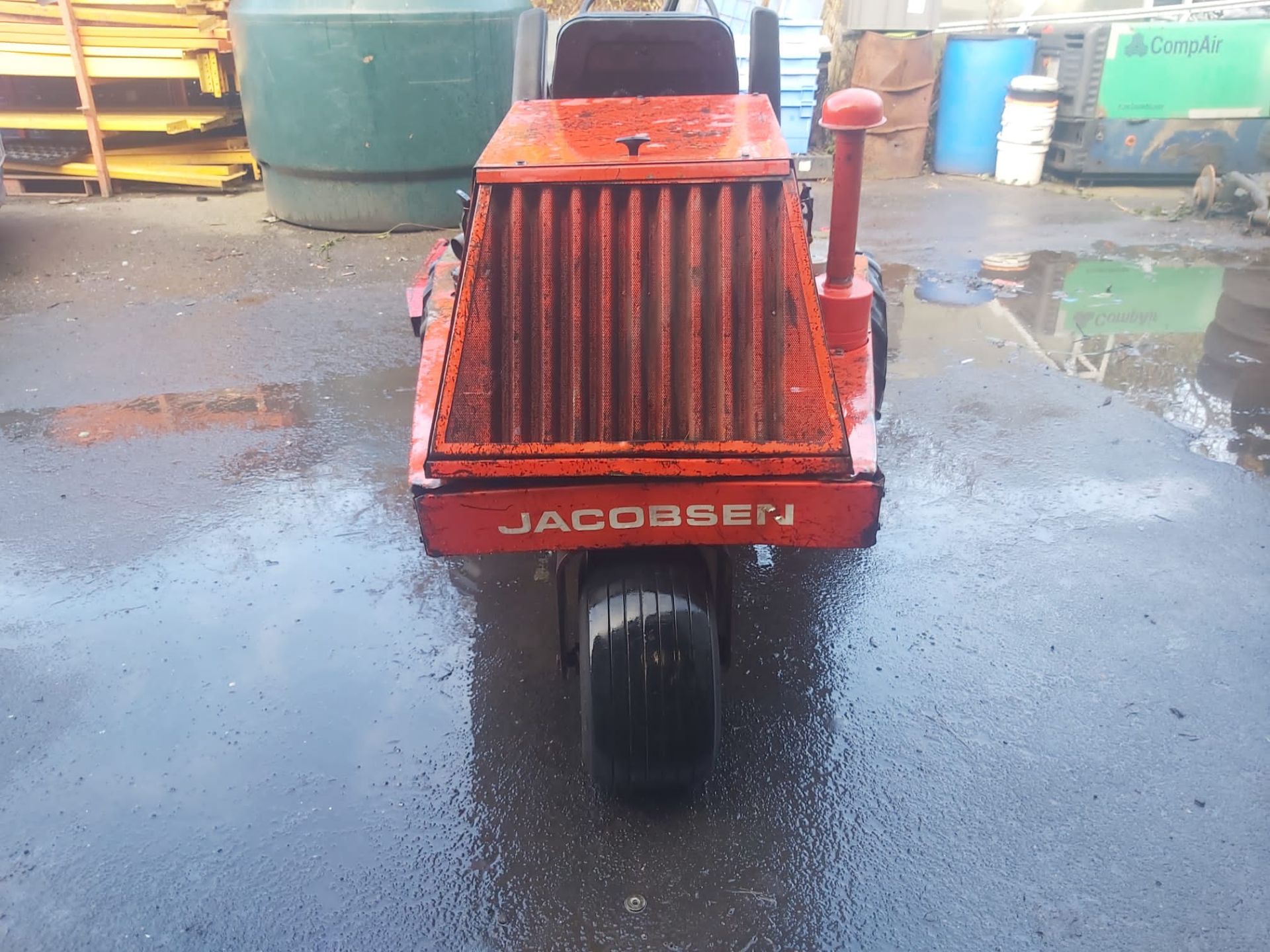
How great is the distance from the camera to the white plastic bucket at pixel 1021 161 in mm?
9625

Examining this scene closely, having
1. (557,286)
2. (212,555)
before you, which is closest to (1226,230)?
(557,286)

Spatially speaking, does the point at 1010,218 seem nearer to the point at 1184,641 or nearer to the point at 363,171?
the point at 363,171

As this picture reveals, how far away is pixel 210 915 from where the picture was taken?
2.40 metres

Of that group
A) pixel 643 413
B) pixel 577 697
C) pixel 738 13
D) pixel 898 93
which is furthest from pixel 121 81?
pixel 643 413

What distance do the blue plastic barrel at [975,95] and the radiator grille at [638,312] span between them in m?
8.57

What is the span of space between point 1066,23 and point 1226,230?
166 inches

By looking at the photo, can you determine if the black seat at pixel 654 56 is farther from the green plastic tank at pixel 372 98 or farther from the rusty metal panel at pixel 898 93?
the rusty metal panel at pixel 898 93

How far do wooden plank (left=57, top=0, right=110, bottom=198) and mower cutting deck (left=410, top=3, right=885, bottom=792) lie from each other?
306 inches

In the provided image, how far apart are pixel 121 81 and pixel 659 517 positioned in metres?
9.85

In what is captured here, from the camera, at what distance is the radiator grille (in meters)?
2.52

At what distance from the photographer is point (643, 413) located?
254 centimetres

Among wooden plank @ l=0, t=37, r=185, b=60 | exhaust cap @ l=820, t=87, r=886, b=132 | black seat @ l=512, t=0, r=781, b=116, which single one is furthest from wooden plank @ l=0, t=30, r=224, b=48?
exhaust cap @ l=820, t=87, r=886, b=132

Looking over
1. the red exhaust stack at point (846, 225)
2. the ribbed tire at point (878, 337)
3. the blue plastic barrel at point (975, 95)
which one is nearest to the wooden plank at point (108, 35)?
the blue plastic barrel at point (975, 95)

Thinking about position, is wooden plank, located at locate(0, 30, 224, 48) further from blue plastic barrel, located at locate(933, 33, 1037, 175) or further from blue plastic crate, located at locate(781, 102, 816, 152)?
blue plastic barrel, located at locate(933, 33, 1037, 175)
